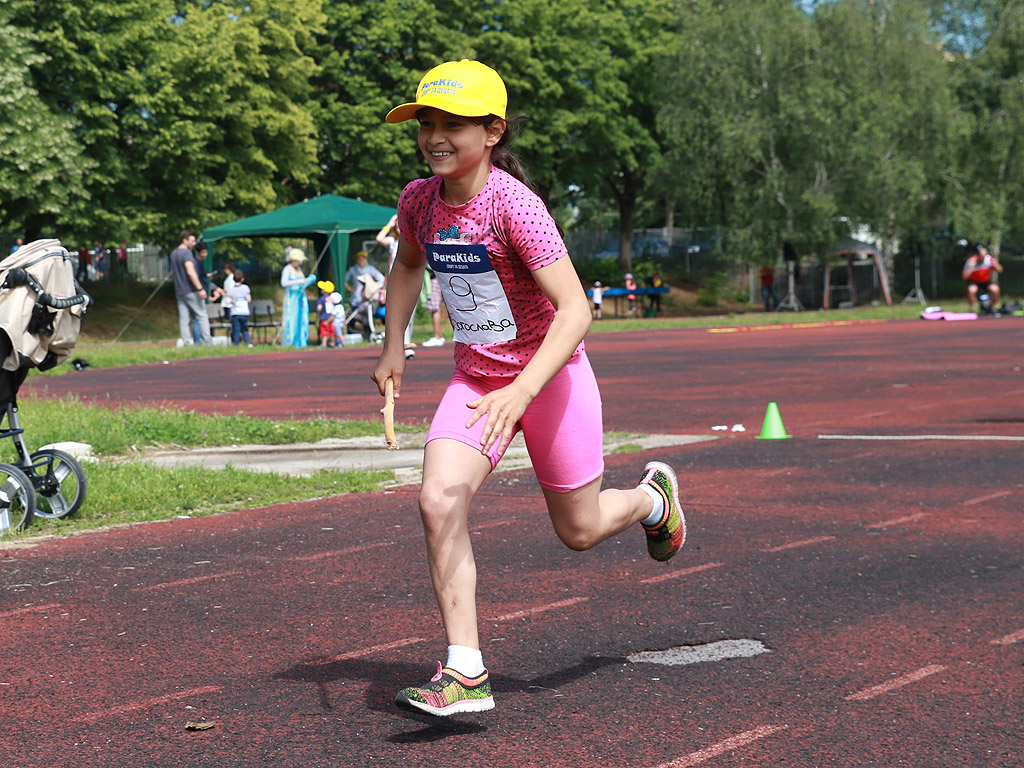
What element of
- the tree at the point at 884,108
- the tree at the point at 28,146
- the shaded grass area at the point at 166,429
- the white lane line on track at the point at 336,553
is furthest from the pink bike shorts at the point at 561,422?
the tree at the point at 884,108

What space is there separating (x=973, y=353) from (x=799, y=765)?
18817 mm

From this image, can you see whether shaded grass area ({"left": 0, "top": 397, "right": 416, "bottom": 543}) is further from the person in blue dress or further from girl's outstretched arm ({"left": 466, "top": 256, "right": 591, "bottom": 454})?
the person in blue dress

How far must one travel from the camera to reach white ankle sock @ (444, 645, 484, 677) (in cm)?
410

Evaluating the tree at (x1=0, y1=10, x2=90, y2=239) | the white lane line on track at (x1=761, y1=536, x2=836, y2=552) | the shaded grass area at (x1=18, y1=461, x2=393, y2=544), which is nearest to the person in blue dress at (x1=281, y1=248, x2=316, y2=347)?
the tree at (x1=0, y1=10, x2=90, y2=239)

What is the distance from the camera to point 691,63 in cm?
4988

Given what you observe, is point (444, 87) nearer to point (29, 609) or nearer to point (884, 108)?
point (29, 609)

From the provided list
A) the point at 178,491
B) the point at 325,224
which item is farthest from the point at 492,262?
the point at 325,224

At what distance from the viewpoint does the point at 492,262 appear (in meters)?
4.36

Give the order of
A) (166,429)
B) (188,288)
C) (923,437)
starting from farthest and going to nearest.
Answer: (188,288)
(166,429)
(923,437)

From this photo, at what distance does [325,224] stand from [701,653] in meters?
25.1

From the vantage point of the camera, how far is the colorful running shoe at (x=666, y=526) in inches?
213

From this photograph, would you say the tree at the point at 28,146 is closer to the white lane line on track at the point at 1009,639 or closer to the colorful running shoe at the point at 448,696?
the white lane line on track at the point at 1009,639

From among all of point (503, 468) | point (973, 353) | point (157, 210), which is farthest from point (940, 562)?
point (157, 210)

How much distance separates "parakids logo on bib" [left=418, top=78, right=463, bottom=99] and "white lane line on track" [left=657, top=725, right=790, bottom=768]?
81.9 inches
